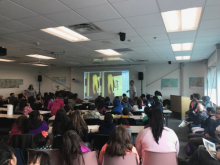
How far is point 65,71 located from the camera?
1328cm

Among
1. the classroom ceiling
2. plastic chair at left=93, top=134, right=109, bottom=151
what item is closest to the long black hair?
plastic chair at left=93, top=134, right=109, bottom=151

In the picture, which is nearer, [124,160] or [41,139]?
[124,160]

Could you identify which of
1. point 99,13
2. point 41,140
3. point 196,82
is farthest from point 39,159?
point 196,82

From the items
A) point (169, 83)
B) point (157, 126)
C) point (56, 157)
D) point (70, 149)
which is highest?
point (169, 83)

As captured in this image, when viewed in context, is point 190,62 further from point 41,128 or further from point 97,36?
point 41,128

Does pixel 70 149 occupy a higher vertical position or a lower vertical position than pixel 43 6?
lower

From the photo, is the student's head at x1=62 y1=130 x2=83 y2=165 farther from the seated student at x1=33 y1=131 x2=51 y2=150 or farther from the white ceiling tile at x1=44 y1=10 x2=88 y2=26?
the white ceiling tile at x1=44 y1=10 x2=88 y2=26

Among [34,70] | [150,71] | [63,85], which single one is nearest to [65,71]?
[63,85]

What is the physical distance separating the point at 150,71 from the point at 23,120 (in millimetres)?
9381

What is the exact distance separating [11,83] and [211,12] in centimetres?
1225

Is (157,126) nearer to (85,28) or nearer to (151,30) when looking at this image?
(151,30)

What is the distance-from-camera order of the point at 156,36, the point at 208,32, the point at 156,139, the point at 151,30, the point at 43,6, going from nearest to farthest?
the point at 156,139
the point at 43,6
the point at 151,30
the point at 208,32
the point at 156,36

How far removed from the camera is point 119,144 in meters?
2.13

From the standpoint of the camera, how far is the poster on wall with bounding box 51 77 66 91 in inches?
527
